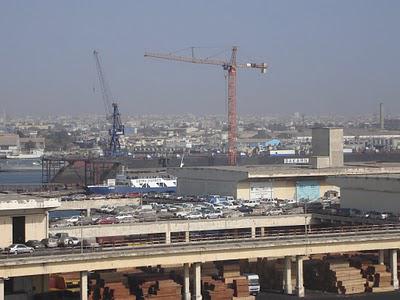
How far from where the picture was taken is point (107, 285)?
28.5m

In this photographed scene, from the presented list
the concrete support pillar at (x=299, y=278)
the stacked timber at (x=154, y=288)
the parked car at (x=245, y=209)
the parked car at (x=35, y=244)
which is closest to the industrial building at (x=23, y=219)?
the parked car at (x=35, y=244)

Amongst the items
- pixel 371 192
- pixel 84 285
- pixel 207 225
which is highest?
pixel 371 192

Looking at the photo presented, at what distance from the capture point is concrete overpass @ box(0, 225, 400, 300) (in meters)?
26.6

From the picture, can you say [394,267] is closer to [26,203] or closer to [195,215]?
[195,215]

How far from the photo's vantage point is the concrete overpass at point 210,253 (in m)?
26.6

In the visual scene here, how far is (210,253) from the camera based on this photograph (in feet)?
96.8

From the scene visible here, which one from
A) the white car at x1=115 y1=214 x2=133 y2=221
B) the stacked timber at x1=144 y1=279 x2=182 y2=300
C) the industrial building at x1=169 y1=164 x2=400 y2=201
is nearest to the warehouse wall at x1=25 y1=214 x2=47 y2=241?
the stacked timber at x1=144 y1=279 x2=182 y2=300

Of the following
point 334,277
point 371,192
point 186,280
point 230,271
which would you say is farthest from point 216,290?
point 371,192

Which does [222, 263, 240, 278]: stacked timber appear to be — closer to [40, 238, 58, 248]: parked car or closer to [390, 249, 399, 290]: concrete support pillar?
[390, 249, 399, 290]: concrete support pillar

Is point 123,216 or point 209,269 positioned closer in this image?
point 209,269

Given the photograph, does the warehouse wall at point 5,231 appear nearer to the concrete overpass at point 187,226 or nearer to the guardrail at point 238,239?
the guardrail at point 238,239

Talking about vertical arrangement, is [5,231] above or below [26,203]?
below

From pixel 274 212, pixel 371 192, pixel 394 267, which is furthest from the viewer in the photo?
pixel 274 212

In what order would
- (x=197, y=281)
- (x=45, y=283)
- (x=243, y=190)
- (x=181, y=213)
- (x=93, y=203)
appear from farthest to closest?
(x=93, y=203), (x=243, y=190), (x=181, y=213), (x=197, y=281), (x=45, y=283)
